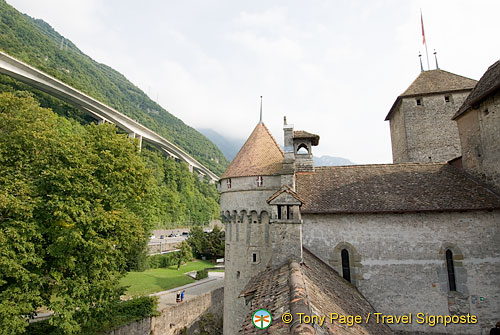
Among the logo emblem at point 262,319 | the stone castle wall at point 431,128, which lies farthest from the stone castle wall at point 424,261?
the stone castle wall at point 431,128

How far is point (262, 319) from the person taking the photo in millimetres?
5309

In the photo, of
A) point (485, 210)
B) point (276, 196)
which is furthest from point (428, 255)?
point (276, 196)

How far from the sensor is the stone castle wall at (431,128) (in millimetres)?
19609

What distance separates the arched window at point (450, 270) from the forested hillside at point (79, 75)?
54.2 m

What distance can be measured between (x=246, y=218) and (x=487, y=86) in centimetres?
1316

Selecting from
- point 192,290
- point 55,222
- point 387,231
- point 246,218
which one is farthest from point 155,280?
point 387,231

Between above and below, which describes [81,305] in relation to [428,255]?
below

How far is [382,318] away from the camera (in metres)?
10.5

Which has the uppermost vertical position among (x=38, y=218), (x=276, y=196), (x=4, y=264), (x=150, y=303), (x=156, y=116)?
(x=156, y=116)

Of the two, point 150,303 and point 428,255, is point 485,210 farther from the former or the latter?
point 150,303

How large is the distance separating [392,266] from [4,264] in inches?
596

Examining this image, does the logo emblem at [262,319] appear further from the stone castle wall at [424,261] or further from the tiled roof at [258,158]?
the tiled roof at [258,158]

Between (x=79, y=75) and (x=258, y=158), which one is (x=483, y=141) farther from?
(x=79, y=75)

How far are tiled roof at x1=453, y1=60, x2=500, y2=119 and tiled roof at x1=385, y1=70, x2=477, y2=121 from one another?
6644 mm
